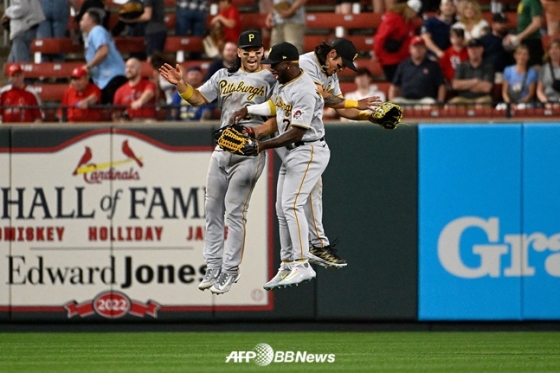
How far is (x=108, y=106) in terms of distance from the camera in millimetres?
15453

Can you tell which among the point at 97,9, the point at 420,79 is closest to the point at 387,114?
the point at 420,79

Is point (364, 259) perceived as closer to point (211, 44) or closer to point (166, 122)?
point (166, 122)

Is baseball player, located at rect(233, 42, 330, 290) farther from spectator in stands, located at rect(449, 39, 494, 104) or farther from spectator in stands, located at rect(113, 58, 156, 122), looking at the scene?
spectator in stands, located at rect(449, 39, 494, 104)

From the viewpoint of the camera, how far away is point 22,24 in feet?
62.1

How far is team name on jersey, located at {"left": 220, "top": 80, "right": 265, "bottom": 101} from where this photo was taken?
36.4 ft

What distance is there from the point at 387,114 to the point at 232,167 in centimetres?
143

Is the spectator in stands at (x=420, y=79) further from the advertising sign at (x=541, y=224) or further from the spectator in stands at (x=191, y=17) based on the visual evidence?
the spectator in stands at (x=191, y=17)

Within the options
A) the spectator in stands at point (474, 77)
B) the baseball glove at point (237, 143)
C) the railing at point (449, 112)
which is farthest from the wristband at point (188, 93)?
the spectator in stands at point (474, 77)

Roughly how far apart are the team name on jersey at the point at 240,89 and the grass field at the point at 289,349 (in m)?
2.39

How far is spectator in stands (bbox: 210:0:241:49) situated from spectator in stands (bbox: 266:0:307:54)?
1.75ft

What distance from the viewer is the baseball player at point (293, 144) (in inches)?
412

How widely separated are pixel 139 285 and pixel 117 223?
0.80 m

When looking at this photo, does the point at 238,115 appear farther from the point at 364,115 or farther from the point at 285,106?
the point at 364,115

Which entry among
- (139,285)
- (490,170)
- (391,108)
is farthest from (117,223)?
(391,108)
